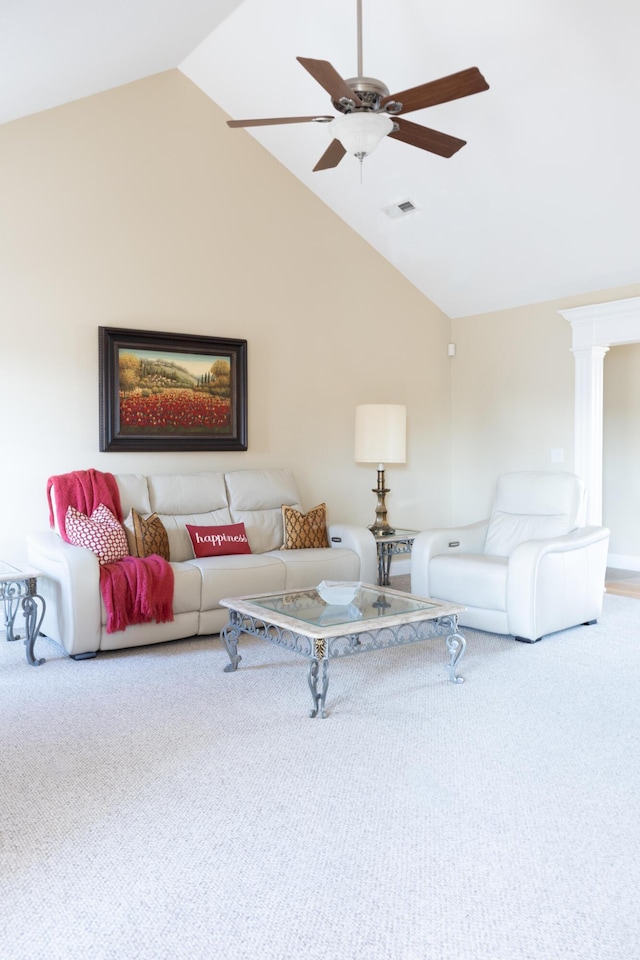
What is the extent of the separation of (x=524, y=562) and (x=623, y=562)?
3.10 meters

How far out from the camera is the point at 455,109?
4.73 m

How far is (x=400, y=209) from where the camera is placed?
19.5ft

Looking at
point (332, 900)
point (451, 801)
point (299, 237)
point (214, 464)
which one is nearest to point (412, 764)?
point (451, 801)

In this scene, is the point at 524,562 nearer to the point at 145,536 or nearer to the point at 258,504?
the point at 258,504

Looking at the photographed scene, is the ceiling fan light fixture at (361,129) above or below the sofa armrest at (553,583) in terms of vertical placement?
above

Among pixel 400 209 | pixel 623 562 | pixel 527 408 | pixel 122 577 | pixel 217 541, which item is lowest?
pixel 623 562

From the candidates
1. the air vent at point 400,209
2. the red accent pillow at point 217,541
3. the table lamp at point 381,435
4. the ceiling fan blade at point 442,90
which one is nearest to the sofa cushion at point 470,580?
the table lamp at point 381,435

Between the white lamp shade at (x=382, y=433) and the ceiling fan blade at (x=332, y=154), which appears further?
the white lamp shade at (x=382, y=433)

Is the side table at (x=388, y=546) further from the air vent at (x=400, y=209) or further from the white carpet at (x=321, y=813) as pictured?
the air vent at (x=400, y=209)

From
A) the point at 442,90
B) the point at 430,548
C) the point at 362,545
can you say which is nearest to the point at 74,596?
the point at 362,545

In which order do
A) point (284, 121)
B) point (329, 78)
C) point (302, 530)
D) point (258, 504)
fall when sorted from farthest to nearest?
point (258, 504), point (302, 530), point (284, 121), point (329, 78)

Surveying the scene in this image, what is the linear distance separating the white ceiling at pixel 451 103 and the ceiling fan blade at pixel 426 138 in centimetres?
93

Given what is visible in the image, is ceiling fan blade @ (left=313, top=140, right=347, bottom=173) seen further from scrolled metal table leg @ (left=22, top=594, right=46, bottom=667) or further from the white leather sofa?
scrolled metal table leg @ (left=22, top=594, right=46, bottom=667)

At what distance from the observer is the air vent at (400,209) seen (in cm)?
584
